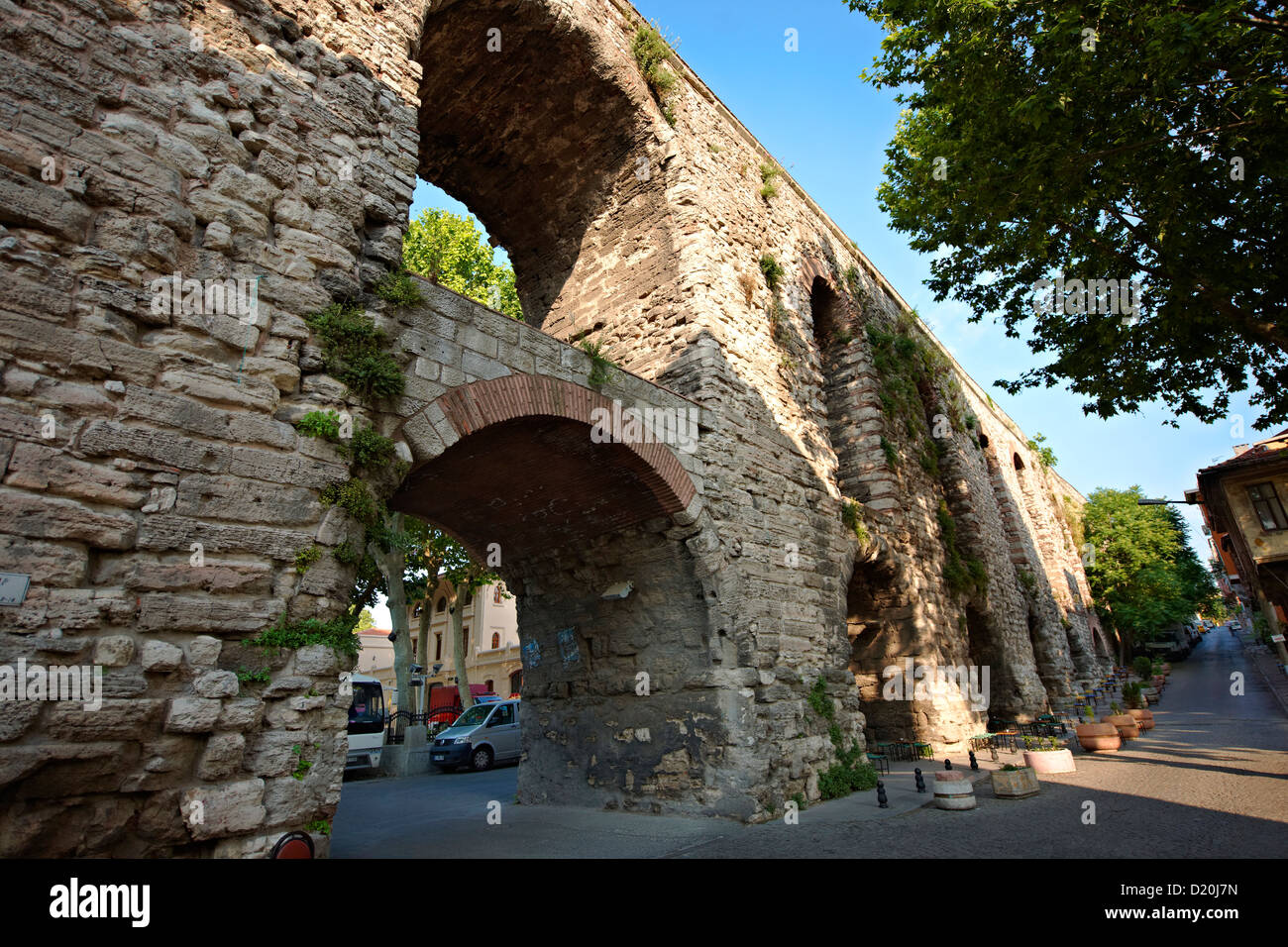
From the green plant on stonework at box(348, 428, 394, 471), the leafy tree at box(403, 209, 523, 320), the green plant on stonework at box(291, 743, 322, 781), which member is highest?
the leafy tree at box(403, 209, 523, 320)

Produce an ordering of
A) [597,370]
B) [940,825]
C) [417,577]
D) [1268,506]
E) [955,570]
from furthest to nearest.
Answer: [1268,506], [417,577], [955,570], [597,370], [940,825]

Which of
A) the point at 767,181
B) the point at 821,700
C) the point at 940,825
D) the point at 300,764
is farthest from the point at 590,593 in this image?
the point at 767,181

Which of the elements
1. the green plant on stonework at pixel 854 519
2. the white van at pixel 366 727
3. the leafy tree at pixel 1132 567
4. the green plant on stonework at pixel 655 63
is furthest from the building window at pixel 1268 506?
the white van at pixel 366 727

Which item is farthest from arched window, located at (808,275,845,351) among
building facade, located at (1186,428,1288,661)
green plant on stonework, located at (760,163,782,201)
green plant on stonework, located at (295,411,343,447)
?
building facade, located at (1186,428,1288,661)

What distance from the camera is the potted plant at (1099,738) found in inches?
413

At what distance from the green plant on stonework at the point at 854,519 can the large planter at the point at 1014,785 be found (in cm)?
341

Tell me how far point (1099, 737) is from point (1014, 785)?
4.91 m

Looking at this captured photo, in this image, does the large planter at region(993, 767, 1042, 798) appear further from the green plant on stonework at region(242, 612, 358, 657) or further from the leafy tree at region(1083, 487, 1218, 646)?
the leafy tree at region(1083, 487, 1218, 646)

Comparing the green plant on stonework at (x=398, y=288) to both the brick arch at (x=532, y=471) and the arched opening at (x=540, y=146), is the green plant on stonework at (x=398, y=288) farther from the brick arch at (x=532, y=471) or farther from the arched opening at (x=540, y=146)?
the arched opening at (x=540, y=146)

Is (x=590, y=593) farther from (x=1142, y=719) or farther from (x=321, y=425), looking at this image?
(x=1142, y=719)

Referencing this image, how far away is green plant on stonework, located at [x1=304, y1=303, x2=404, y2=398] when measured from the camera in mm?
4227

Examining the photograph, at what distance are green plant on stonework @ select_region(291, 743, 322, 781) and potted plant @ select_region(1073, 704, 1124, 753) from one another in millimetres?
11757

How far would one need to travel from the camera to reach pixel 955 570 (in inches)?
495
